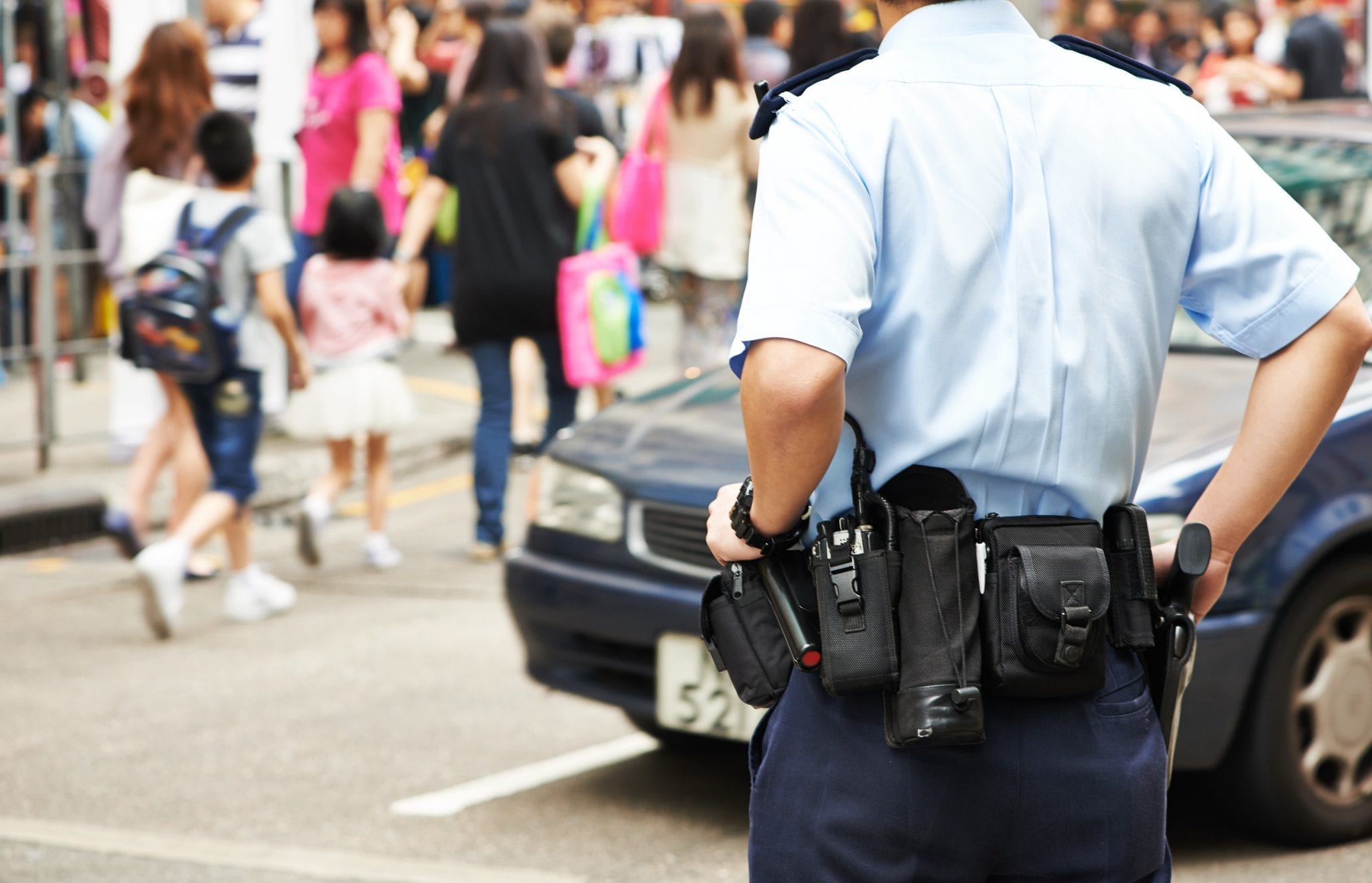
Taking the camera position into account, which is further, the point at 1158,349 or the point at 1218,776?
the point at 1218,776

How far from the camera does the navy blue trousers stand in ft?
6.59

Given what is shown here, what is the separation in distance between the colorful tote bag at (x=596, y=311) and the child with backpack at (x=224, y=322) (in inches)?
49.8

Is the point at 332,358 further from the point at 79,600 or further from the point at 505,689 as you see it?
the point at 505,689

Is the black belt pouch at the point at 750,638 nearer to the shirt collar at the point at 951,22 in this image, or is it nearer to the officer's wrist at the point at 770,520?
the officer's wrist at the point at 770,520

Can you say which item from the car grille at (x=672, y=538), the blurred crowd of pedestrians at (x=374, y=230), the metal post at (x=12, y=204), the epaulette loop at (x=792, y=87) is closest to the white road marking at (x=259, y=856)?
the car grille at (x=672, y=538)

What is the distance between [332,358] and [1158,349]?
5.52 metres

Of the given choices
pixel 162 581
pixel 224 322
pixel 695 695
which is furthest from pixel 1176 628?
pixel 224 322

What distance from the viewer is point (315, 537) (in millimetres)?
7312

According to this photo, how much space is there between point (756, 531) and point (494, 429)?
→ 551 centimetres

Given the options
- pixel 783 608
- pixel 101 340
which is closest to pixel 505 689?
pixel 783 608

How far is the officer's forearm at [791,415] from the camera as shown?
6.26 ft

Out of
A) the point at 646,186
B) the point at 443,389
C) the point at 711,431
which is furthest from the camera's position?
the point at 443,389

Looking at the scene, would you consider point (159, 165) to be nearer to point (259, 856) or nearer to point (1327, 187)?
point (259, 856)

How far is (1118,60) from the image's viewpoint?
7.20ft
